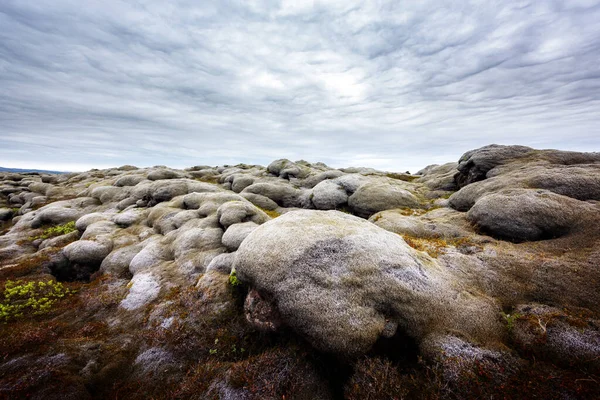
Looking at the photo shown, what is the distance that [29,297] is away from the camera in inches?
665

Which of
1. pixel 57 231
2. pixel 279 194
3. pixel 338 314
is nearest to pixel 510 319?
pixel 338 314

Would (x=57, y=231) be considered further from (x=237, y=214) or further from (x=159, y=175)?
(x=159, y=175)

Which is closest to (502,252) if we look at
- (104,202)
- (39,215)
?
(39,215)

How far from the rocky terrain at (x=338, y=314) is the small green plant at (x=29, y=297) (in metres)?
0.09

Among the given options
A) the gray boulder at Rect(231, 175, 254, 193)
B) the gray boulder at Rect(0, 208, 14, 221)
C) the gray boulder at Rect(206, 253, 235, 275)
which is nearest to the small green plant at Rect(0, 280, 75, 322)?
the gray boulder at Rect(206, 253, 235, 275)

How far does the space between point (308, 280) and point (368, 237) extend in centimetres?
469

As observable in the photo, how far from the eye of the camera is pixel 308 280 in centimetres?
1123

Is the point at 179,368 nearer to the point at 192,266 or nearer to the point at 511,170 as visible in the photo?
the point at 192,266

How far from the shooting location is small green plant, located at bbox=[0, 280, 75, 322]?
50.0 feet

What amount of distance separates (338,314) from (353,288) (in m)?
1.50

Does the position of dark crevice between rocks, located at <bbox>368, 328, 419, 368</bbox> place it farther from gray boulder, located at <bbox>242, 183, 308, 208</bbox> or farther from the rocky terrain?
gray boulder, located at <bbox>242, 183, 308, 208</bbox>

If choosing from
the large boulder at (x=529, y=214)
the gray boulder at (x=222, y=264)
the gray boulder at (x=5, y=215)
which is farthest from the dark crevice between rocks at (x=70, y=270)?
the gray boulder at (x=5, y=215)

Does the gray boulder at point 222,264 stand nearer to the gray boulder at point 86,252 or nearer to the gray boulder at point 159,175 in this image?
the gray boulder at point 86,252

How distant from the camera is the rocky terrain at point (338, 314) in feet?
28.2
